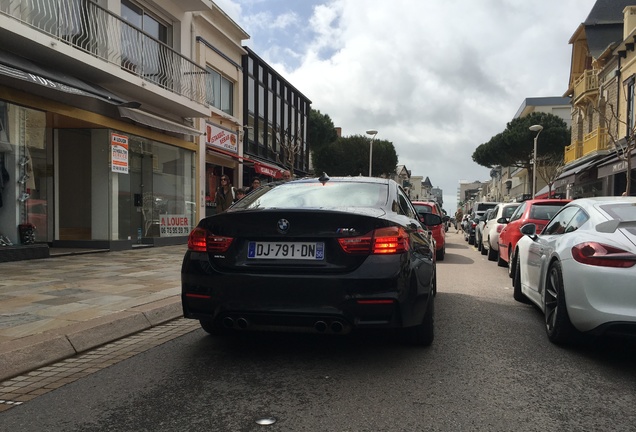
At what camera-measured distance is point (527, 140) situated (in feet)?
154

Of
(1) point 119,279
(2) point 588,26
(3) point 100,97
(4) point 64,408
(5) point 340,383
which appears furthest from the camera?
(2) point 588,26

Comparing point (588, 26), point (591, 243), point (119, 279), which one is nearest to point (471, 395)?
point (591, 243)

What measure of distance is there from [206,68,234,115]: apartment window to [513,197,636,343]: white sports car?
14.3m

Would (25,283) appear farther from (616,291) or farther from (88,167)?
(616,291)

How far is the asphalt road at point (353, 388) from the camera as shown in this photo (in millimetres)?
2746

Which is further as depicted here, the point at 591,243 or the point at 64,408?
the point at 591,243

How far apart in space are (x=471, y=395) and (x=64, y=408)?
243 centimetres

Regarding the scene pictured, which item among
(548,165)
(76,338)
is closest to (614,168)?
(76,338)

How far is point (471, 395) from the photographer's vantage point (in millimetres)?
3127

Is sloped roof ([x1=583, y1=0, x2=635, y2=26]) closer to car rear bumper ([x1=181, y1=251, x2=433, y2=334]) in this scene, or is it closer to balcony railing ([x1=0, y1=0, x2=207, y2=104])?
balcony railing ([x1=0, y1=0, x2=207, y2=104])

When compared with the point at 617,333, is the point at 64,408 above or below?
below

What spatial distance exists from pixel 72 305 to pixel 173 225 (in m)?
9.79

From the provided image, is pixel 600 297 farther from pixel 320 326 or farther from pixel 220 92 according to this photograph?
pixel 220 92

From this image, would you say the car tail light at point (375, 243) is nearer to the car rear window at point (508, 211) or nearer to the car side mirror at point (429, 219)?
the car side mirror at point (429, 219)
